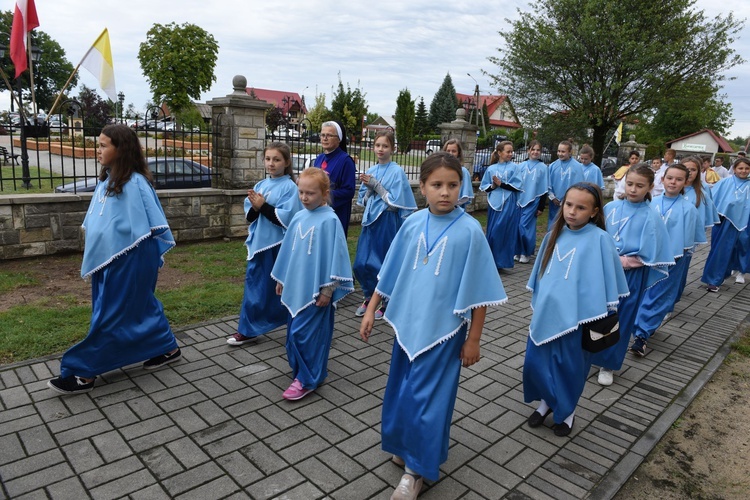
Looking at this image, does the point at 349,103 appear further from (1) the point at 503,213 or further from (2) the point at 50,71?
(2) the point at 50,71

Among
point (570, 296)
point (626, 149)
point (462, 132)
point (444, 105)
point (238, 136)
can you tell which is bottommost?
point (570, 296)

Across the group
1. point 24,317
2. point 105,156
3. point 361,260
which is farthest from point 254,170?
point 105,156

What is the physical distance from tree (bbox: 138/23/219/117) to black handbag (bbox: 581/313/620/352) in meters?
37.9

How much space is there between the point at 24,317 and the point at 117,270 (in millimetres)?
2140

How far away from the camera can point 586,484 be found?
130 inches

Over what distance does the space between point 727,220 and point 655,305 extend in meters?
3.59

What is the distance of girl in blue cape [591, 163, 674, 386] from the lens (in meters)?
4.64

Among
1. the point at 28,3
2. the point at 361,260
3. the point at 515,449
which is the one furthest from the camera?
the point at 28,3

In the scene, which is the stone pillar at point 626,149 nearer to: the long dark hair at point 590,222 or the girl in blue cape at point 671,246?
the girl in blue cape at point 671,246

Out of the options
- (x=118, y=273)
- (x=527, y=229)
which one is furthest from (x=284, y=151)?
(x=527, y=229)

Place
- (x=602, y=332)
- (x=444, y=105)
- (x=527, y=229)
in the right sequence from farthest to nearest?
(x=444, y=105) < (x=527, y=229) < (x=602, y=332)

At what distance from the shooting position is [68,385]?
3.94 meters

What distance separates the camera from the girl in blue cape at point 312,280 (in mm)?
4023

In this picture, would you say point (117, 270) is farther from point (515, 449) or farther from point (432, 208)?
point (515, 449)
